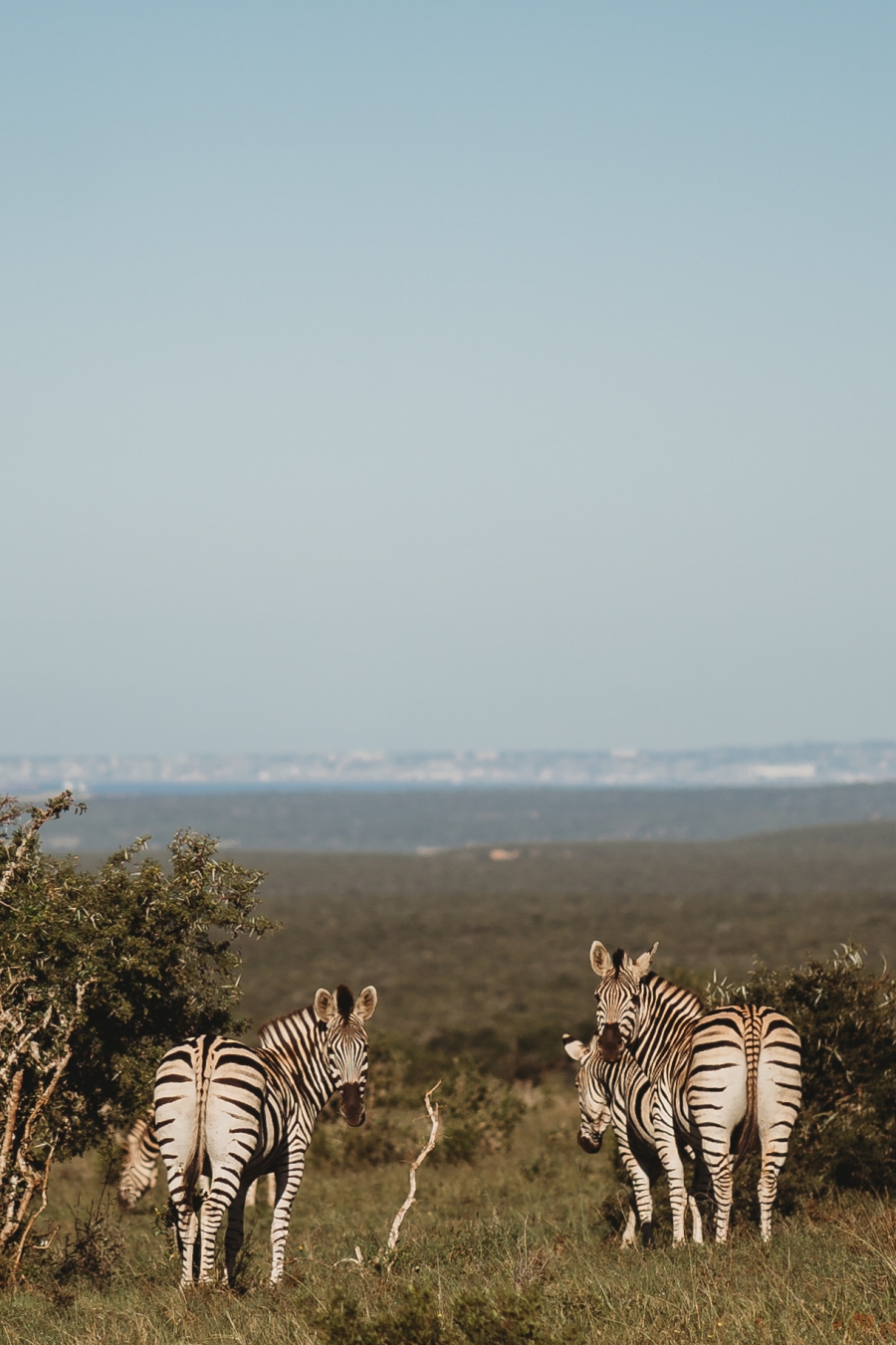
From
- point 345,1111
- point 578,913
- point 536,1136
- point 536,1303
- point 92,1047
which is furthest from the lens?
point 578,913

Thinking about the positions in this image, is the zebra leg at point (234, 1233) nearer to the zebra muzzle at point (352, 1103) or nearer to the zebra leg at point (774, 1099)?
the zebra muzzle at point (352, 1103)

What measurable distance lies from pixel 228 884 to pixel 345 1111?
128 inches

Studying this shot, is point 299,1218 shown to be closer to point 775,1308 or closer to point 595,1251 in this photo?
point 595,1251

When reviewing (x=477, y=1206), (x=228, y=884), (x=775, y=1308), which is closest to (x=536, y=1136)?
(x=477, y=1206)

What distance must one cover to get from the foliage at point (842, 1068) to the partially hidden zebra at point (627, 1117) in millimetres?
2261

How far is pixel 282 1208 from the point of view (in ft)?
38.2

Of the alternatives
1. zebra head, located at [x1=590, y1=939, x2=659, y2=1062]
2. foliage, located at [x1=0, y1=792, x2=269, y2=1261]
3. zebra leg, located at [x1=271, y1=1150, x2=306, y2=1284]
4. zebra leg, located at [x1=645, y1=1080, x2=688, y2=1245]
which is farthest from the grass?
zebra head, located at [x1=590, y1=939, x2=659, y2=1062]

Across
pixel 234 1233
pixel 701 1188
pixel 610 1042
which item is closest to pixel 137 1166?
pixel 234 1233

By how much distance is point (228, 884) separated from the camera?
14.8 m

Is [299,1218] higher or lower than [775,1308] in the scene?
lower

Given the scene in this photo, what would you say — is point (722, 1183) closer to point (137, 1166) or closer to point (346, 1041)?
point (346, 1041)

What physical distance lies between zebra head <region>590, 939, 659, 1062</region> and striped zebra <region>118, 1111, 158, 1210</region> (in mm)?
7134

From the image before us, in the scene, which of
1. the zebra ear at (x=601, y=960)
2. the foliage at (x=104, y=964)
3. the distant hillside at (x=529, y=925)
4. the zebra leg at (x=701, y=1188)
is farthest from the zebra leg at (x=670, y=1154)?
the distant hillside at (x=529, y=925)

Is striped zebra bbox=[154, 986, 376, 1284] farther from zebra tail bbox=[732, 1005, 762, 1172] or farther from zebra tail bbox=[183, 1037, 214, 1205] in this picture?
zebra tail bbox=[732, 1005, 762, 1172]
